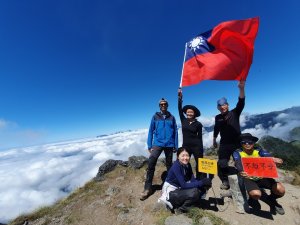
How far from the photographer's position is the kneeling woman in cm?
648

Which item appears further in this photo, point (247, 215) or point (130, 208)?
point (130, 208)

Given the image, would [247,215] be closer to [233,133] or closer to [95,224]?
[233,133]

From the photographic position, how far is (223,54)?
8.68 metres

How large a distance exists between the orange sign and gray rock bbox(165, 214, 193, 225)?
2.45m

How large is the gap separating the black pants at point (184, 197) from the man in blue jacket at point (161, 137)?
2126 millimetres

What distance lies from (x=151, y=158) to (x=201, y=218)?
3.11 meters

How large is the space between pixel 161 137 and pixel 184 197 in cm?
282

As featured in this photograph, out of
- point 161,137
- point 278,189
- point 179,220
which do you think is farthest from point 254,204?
point 161,137

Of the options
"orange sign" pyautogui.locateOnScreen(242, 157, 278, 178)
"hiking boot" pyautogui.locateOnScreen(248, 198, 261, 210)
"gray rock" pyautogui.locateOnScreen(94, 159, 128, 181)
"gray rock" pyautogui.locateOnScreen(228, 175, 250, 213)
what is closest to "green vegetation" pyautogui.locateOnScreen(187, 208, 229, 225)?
"gray rock" pyautogui.locateOnScreen(228, 175, 250, 213)

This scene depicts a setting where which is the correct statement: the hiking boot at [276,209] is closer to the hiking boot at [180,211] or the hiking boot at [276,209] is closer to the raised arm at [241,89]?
the hiking boot at [180,211]

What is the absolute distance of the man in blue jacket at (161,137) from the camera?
28.2 feet

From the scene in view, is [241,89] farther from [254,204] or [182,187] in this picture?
[254,204]

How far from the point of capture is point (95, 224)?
27.6 feet

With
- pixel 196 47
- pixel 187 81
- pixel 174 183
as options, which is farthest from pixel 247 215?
pixel 196 47
